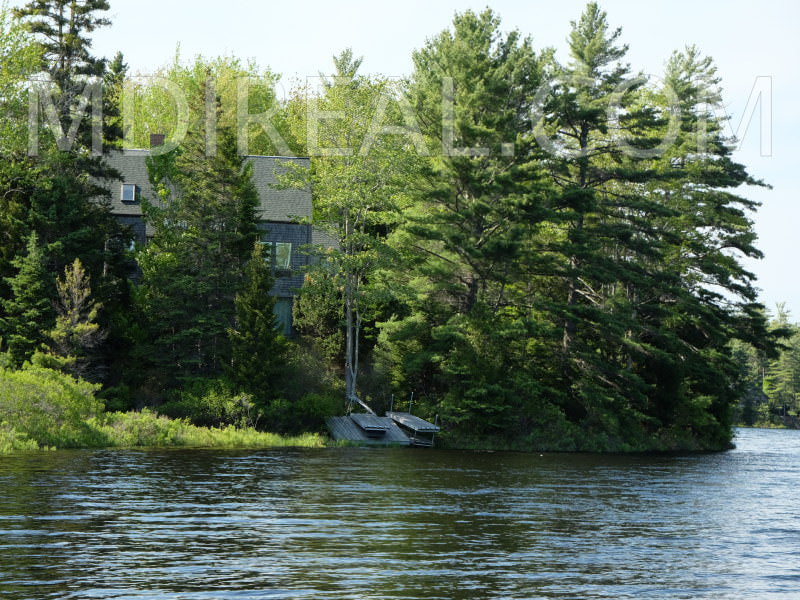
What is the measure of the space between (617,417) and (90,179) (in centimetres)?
3048

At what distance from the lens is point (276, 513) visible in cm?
2253

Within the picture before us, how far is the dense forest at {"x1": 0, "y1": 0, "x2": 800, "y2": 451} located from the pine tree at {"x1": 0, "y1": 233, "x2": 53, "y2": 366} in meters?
0.11

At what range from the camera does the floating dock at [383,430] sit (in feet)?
147

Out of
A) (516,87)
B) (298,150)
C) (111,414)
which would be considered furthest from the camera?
(298,150)

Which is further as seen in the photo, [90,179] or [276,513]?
[90,179]

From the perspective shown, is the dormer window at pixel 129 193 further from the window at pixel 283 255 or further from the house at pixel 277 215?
the window at pixel 283 255

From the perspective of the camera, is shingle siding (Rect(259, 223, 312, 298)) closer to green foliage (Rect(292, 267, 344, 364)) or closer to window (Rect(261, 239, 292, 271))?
window (Rect(261, 239, 292, 271))

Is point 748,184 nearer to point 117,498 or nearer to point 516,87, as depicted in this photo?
point 516,87

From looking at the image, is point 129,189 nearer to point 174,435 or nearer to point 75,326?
point 75,326

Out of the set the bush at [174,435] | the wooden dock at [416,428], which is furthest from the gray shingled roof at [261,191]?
the bush at [174,435]

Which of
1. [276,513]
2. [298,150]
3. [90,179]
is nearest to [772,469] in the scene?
[276,513]

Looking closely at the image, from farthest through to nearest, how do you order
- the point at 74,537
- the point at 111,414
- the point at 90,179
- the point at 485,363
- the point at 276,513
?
1. the point at 90,179
2. the point at 485,363
3. the point at 111,414
4. the point at 276,513
5. the point at 74,537

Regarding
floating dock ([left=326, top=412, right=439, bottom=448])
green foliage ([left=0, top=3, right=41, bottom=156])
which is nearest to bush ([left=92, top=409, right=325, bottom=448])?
floating dock ([left=326, top=412, right=439, bottom=448])

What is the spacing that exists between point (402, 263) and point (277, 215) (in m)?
12.0
